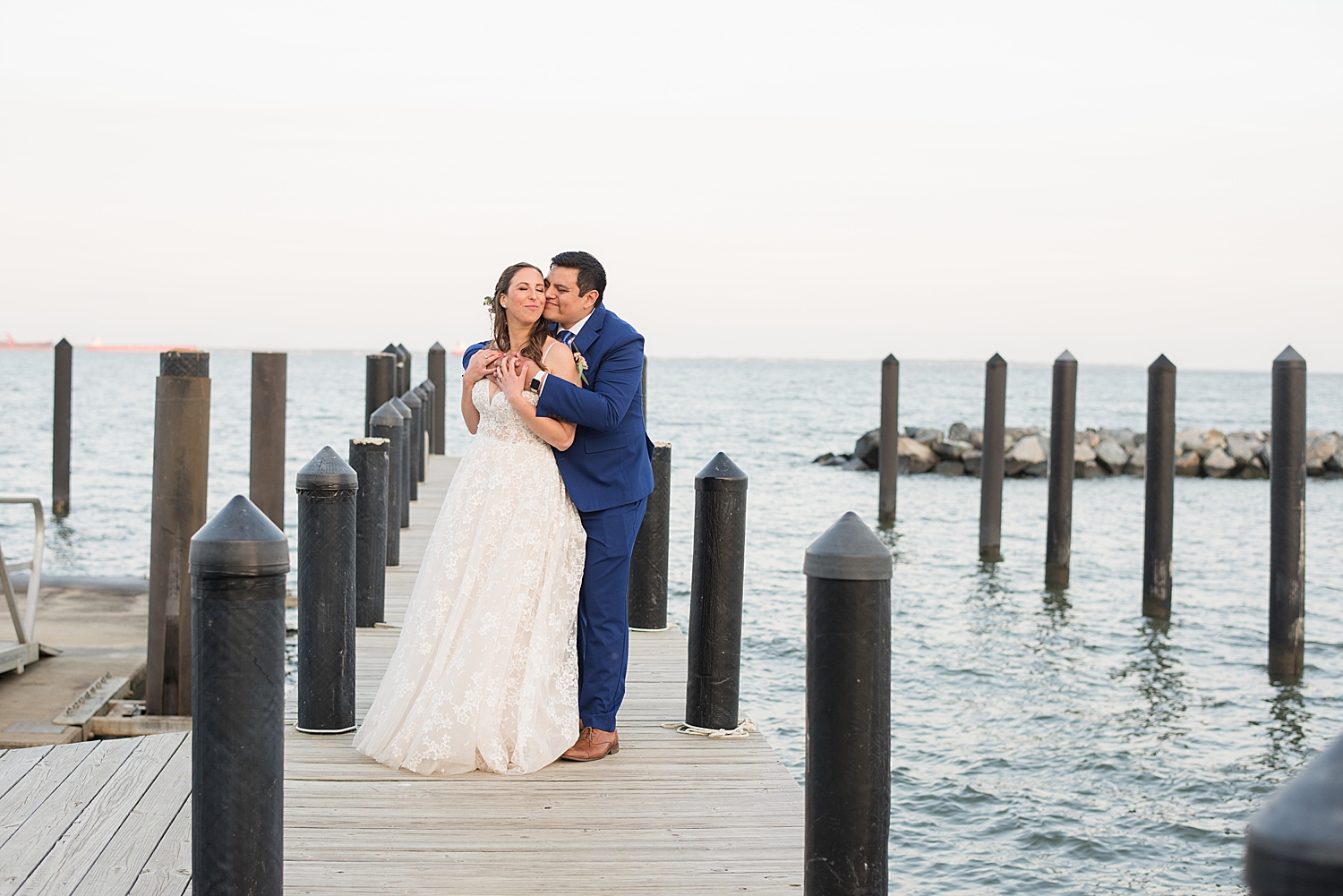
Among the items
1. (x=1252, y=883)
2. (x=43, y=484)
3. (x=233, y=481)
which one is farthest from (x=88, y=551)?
(x=1252, y=883)

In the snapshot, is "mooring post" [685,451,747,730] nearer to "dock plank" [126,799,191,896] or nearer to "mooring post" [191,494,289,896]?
"dock plank" [126,799,191,896]

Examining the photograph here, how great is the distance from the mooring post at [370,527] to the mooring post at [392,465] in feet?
3.84

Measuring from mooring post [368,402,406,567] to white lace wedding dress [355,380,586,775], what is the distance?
3690 mm

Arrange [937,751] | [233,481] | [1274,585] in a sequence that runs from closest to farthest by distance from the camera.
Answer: [937,751]
[1274,585]
[233,481]

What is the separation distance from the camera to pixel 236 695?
2.67 metres

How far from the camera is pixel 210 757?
8.84ft

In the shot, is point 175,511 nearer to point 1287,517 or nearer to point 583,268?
point 583,268

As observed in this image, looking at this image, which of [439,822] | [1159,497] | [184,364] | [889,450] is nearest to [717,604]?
[439,822]

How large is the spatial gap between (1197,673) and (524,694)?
7.63m

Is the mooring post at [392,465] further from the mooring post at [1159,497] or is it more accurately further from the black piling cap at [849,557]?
the mooring post at [1159,497]

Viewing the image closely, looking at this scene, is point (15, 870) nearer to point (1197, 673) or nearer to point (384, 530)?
point (384, 530)

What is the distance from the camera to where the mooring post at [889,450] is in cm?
1888

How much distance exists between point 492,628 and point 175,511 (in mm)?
2283

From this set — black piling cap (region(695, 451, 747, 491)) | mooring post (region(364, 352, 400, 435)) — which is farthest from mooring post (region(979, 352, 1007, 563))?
black piling cap (region(695, 451, 747, 491))
